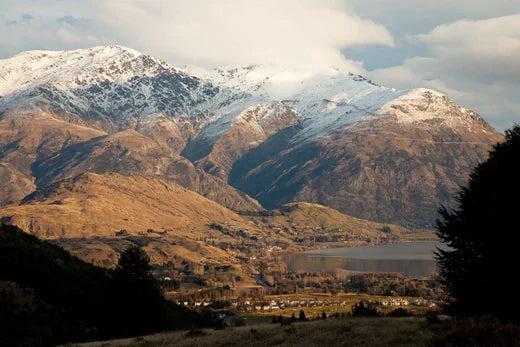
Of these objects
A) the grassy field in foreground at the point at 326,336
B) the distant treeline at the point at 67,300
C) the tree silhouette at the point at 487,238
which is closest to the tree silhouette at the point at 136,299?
the distant treeline at the point at 67,300

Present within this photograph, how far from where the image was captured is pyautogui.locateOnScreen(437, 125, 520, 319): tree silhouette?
1337 inches

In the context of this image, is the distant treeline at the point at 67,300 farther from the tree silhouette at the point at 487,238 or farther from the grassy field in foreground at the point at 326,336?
the tree silhouette at the point at 487,238

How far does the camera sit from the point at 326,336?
3198cm

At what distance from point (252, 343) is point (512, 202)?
19162 mm

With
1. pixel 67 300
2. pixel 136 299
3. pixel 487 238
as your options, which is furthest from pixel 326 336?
pixel 67 300

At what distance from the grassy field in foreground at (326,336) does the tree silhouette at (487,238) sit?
423 centimetres

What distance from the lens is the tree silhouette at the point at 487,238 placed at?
111ft

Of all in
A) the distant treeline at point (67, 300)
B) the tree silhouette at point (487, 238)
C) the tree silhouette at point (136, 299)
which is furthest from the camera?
the distant treeline at point (67, 300)

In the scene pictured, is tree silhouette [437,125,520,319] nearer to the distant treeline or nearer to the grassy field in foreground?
the grassy field in foreground

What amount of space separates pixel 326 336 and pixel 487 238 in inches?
521

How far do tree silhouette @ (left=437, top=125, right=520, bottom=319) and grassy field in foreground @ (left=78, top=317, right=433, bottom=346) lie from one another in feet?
13.9

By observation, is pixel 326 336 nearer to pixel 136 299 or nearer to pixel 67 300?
pixel 136 299

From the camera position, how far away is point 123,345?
1474 inches

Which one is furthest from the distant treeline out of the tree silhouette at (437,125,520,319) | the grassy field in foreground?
the tree silhouette at (437,125,520,319)
